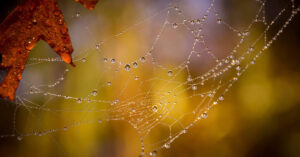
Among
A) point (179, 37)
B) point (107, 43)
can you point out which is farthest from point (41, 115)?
point (179, 37)

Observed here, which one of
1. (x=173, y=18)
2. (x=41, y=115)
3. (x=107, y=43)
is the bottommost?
(x=41, y=115)

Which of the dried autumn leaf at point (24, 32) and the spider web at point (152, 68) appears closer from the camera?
the dried autumn leaf at point (24, 32)

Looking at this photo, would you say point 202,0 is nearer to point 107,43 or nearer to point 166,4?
point 166,4

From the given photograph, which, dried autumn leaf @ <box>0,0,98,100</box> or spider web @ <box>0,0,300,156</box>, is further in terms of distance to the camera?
spider web @ <box>0,0,300,156</box>
